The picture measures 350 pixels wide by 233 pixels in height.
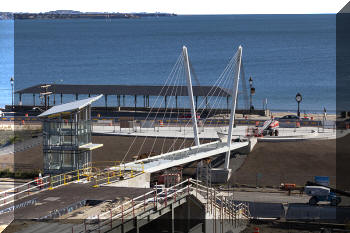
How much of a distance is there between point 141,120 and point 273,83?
277 feet

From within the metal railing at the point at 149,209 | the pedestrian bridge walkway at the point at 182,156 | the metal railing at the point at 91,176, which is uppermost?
the pedestrian bridge walkway at the point at 182,156

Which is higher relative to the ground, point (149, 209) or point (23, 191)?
point (23, 191)

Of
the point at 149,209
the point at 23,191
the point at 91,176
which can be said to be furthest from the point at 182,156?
the point at 149,209

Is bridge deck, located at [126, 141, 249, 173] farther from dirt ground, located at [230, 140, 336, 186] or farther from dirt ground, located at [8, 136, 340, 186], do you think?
dirt ground, located at [8, 136, 340, 186]

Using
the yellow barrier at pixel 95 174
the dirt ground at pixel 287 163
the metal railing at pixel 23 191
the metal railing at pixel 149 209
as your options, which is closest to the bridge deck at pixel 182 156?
the yellow barrier at pixel 95 174

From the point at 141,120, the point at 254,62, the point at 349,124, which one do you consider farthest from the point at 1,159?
the point at 254,62

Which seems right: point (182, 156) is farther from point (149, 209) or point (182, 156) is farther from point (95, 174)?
point (149, 209)

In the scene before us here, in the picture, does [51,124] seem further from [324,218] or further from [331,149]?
[331,149]

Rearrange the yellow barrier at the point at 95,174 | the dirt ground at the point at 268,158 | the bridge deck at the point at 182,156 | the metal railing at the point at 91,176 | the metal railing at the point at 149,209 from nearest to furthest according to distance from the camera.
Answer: the metal railing at the point at 149,209, the metal railing at the point at 91,176, the yellow barrier at the point at 95,174, the bridge deck at the point at 182,156, the dirt ground at the point at 268,158

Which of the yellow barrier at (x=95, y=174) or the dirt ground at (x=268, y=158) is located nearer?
the yellow barrier at (x=95, y=174)

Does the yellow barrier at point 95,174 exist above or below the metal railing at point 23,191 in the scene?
above

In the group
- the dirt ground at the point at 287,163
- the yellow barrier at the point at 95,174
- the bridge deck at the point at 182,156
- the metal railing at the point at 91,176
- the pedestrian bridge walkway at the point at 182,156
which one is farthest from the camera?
the dirt ground at the point at 287,163

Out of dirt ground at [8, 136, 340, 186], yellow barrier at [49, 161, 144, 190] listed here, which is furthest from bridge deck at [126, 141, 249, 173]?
dirt ground at [8, 136, 340, 186]

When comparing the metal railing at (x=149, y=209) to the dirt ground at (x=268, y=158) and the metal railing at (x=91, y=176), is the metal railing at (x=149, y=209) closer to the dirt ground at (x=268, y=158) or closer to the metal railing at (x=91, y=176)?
the metal railing at (x=91, y=176)
